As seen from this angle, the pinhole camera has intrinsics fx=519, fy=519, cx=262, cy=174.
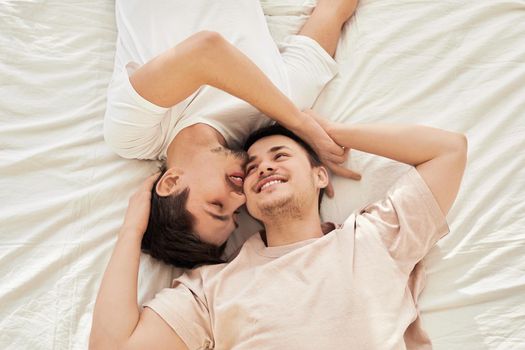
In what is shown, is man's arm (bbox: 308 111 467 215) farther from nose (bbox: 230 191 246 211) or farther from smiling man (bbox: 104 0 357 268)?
nose (bbox: 230 191 246 211)

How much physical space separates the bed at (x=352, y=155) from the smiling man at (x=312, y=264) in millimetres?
84

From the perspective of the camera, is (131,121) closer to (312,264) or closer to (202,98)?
(202,98)

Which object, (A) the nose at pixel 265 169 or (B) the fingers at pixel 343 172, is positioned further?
(B) the fingers at pixel 343 172

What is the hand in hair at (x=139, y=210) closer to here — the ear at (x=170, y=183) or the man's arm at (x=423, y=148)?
the ear at (x=170, y=183)

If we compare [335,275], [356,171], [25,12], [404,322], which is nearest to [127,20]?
[25,12]

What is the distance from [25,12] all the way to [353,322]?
3.97ft

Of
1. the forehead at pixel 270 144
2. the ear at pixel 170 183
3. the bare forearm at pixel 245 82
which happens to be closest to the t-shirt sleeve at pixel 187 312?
the ear at pixel 170 183

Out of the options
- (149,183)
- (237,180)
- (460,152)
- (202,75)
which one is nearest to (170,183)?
(149,183)

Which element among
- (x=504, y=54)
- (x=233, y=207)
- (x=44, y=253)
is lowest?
(x=44, y=253)

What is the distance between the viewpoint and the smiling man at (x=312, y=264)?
0.99 meters

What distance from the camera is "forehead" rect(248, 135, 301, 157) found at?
120 cm

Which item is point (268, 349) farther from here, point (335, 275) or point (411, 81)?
point (411, 81)

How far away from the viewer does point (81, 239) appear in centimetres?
116

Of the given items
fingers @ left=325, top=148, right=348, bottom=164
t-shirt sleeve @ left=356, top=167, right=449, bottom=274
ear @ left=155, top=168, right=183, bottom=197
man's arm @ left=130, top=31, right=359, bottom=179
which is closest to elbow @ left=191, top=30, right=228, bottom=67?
man's arm @ left=130, top=31, right=359, bottom=179
